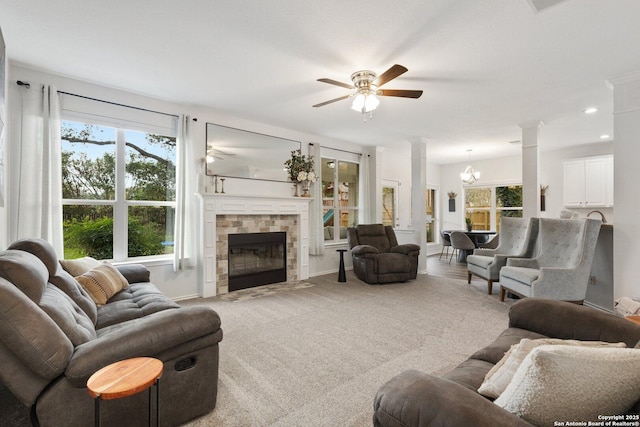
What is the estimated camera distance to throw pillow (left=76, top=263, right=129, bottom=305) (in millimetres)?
2410

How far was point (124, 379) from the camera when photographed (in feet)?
3.78

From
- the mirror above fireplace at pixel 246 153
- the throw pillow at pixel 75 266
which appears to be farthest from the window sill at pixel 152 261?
the mirror above fireplace at pixel 246 153

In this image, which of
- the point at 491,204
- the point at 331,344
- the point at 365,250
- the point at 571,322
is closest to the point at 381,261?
the point at 365,250

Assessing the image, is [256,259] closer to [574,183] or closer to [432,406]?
[432,406]

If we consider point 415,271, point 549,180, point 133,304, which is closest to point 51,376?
point 133,304

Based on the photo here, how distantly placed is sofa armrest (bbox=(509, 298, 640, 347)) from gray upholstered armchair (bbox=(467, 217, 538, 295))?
2.79 m

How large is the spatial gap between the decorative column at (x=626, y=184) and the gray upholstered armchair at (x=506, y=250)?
3.77ft

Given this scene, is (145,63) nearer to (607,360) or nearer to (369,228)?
(607,360)

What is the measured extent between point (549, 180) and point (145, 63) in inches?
332

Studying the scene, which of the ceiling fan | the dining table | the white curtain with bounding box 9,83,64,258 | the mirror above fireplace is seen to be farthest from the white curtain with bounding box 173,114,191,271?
the dining table

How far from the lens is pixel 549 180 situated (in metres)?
7.16

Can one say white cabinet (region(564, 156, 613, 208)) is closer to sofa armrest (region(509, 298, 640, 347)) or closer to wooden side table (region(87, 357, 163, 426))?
sofa armrest (region(509, 298, 640, 347))

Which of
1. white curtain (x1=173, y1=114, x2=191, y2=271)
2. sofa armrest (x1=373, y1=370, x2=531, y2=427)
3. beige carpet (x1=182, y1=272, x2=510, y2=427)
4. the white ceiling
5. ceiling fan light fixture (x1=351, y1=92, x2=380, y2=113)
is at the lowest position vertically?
beige carpet (x1=182, y1=272, x2=510, y2=427)

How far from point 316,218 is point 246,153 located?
1.76 meters
